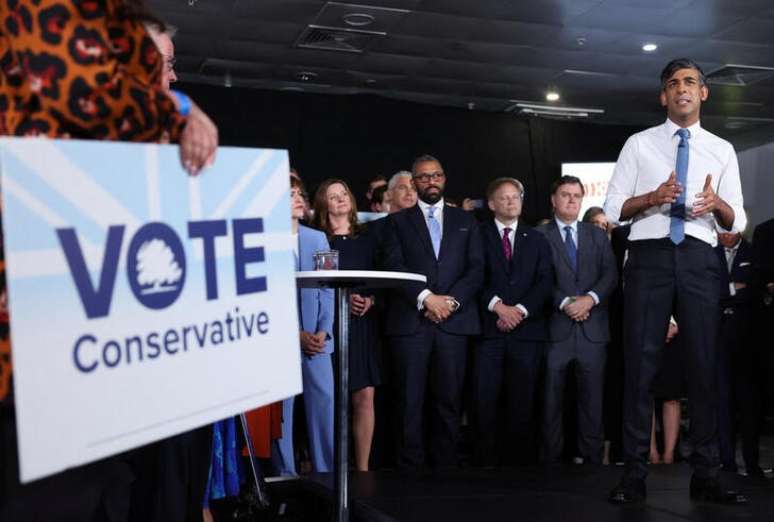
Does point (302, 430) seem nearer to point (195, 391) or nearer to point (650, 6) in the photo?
point (195, 391)

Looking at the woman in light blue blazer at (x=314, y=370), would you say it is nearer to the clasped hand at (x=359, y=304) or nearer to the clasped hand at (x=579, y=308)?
the clasped hand at (x=359, y=304)

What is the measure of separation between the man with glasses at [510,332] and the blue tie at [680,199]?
168cm

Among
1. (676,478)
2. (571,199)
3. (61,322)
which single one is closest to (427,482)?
(676,478)

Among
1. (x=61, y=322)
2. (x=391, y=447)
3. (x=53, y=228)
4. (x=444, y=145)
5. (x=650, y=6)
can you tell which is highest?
(x=650, y=6)

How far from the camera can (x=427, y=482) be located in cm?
374

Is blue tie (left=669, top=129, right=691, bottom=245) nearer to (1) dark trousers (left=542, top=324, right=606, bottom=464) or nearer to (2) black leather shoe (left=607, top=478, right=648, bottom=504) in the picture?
(2) black leather shoe (left=607, top=478, right=648, bottom=504)

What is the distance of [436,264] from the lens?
4.66 metres

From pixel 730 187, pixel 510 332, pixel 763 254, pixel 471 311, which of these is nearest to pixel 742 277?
pixel 763 254

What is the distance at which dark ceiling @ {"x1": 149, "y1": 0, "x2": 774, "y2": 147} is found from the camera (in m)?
6.78

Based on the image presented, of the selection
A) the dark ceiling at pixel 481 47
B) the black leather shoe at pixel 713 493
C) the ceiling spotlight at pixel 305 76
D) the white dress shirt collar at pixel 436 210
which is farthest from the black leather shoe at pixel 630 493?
the ceiling spotlight at pixel 305 76

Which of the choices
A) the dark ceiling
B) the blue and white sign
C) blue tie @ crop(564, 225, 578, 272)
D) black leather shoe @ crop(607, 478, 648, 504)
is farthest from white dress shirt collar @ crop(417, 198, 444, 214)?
the blue and white sign

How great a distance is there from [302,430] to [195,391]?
3.60m

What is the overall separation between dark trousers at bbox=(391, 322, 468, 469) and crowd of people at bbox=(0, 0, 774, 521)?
0.01 meters

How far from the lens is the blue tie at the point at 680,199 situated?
3145mm
